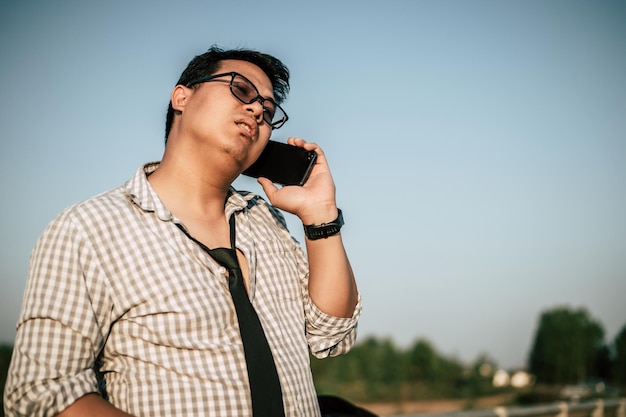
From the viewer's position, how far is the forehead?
2391 millimetres

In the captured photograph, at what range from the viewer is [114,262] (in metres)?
1.74

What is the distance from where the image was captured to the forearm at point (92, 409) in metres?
1.50

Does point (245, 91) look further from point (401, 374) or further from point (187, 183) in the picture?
point (401, 374)

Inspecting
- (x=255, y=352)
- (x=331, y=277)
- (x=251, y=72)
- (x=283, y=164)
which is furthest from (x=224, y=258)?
(x=251, y=72)

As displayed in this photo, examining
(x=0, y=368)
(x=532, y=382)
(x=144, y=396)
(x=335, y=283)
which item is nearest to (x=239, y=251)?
(x=335, y=283)

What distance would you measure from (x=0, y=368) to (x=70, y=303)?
1015 inches

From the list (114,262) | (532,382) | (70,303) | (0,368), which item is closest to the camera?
(70,303)

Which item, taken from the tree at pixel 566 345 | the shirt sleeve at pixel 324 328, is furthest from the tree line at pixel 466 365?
the shirt sleeve at pixel 324 328

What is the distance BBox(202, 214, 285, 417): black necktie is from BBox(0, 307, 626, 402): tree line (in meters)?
56.3

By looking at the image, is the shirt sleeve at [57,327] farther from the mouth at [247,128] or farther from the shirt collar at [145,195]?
the mouth at [247,128]

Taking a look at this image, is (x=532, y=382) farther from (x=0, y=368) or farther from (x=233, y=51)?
(x=233, y=51)

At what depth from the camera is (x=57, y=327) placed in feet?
5.12

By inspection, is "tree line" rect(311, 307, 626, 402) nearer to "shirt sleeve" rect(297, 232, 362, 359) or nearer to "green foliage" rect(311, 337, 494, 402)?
"green foliage" rect(311, 337, 494, 402)

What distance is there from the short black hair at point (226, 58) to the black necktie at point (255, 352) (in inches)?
34.5
